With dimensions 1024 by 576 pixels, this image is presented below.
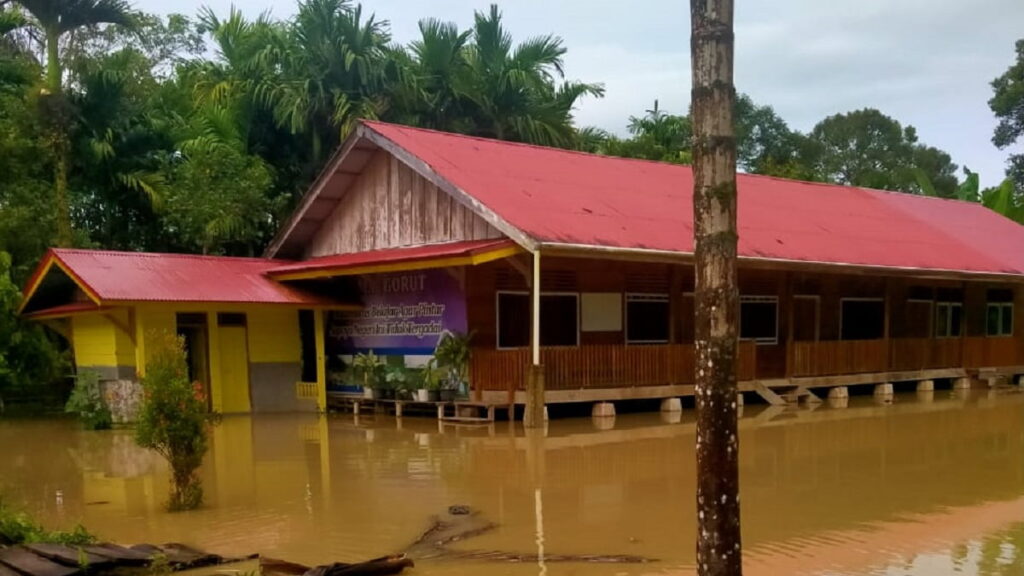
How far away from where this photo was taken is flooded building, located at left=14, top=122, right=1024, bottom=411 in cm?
1570

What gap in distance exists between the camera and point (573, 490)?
9727 mm

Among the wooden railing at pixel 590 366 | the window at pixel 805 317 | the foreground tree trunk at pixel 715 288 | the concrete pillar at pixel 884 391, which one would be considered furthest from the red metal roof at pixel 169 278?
the foreground tree trunk at pixel 715 288

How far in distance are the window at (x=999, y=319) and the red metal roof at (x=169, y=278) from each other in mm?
16968

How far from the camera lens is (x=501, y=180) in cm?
1681

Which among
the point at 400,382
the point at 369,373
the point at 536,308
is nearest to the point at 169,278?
the point at 369,373

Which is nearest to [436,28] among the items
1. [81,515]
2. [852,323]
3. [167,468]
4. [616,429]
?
[852,323]

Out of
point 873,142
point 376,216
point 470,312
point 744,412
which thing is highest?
point 873,142

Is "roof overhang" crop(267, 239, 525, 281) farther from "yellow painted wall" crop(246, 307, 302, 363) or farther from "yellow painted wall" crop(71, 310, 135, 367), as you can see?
"yellow painted wall" crop(71, 310, 135, 367)

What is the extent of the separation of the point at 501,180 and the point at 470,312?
240cm

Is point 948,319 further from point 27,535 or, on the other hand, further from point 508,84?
point 27,535

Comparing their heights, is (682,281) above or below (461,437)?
above

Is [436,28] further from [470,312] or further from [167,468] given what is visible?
[167,468]

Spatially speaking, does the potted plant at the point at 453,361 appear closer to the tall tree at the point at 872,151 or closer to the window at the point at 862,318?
the window at the point at 862,318

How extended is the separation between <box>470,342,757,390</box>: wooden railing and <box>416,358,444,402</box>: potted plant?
862 millimetres
